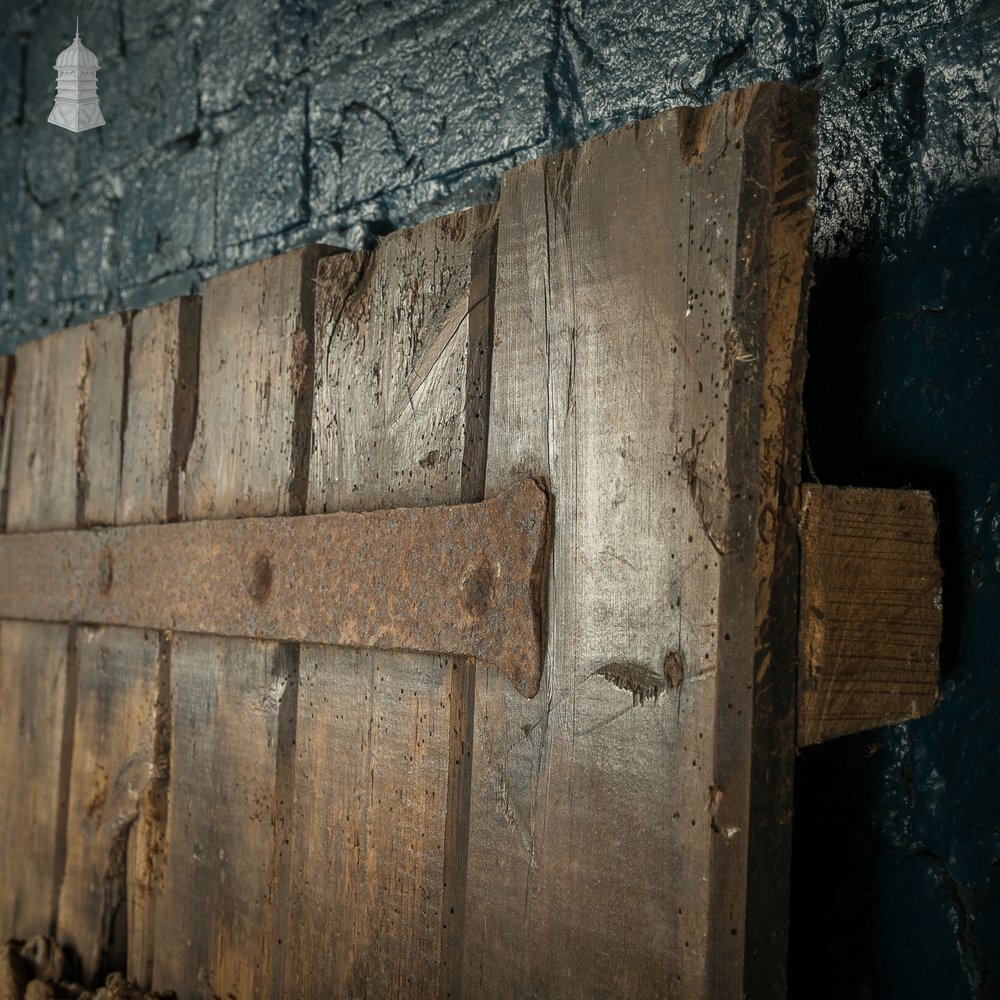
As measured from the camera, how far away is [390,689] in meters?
1.07

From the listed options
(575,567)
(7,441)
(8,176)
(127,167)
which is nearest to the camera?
(575,567)

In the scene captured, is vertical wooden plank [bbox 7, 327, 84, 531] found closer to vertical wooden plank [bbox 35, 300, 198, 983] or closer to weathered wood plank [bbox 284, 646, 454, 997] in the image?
vertical wooden plank [bbox 35, 300, 198, 983]

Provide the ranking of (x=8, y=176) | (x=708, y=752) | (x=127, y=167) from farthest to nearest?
(x=8, y=176), (x=127, y=167), (x=708, y=752)

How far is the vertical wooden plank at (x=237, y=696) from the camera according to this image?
3.99 ft

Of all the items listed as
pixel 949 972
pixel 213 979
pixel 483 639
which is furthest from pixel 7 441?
pixel 949 972

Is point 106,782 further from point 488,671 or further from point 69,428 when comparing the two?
point 488,671

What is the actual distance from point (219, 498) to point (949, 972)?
2.97 ft

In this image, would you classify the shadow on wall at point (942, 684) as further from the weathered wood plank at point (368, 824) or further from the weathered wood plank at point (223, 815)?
the weathered wood plank at point (223, 815)

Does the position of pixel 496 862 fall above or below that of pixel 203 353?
below

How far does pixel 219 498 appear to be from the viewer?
1.34 metres

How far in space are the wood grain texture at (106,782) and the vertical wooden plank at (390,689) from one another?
0.35 m

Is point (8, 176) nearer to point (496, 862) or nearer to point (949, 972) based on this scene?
point (496, 862)

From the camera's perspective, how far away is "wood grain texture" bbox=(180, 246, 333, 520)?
1241mm
